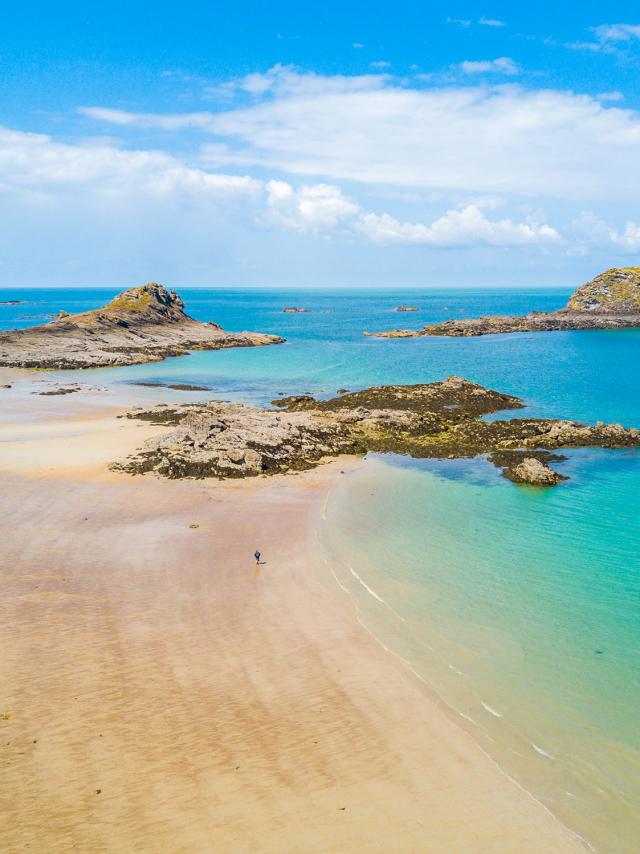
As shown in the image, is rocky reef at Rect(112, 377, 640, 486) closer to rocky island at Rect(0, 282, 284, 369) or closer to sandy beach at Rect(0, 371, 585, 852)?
sandy beach at Rect(0, 371, 585, 852)

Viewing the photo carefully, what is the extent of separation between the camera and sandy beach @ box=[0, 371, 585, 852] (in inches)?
437

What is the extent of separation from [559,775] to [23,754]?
37.7 ft

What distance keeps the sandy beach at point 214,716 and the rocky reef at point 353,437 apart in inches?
394

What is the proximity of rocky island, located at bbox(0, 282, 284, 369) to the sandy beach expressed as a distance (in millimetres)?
69420

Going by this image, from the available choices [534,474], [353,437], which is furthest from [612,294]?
[534,474]

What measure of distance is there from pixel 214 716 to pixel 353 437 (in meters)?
29.7

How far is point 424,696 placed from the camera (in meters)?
15.4

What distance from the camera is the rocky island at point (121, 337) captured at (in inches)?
3499

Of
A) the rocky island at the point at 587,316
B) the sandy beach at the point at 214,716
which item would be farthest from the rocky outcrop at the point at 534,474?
the rocky island at the point at 587,316

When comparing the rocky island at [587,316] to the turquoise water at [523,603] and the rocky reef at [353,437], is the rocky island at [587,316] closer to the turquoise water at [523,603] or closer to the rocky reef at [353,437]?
the rocky reef at [353,437]

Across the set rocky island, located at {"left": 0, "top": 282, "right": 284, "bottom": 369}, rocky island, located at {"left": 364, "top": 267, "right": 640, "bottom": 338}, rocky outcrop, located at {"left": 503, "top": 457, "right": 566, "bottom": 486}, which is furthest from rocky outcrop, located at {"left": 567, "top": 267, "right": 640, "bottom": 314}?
rocky outcrop, located at {"left": 503, "top": 457, "right": 566, "bottom": 486}

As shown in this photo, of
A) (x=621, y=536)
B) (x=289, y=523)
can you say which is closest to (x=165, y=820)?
(x=289, y=523)

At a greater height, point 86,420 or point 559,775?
point 86,420

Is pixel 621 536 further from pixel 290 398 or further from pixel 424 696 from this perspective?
pixel 290 398
